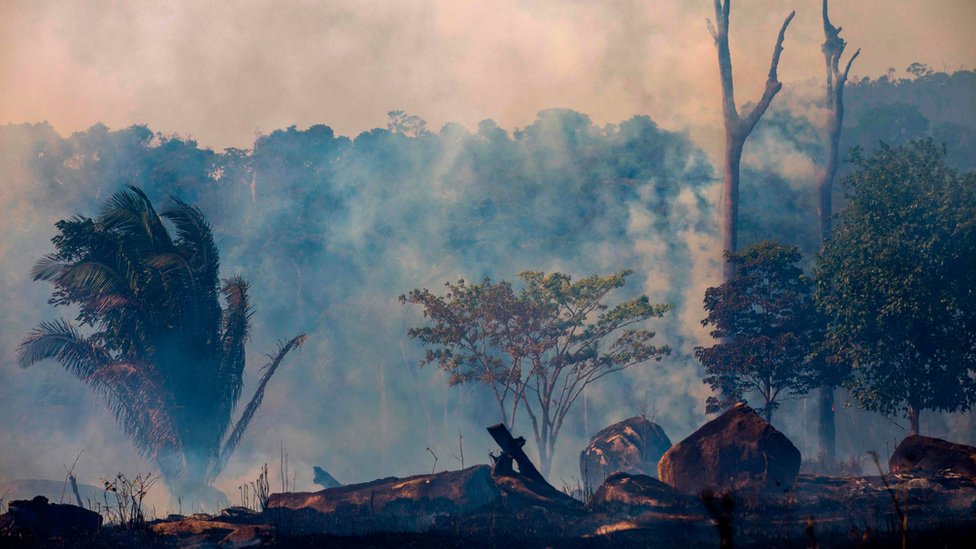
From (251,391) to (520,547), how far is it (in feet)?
134

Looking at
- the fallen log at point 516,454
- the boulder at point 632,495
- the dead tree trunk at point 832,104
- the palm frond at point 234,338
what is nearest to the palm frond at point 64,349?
the palm frond at point 234,338

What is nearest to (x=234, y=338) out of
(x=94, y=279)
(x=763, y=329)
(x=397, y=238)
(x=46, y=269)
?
(x=94, y=279)

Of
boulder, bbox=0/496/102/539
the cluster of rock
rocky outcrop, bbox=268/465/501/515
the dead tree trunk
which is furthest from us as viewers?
the dead tree trunk

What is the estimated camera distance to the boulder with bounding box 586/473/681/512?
17312 mm

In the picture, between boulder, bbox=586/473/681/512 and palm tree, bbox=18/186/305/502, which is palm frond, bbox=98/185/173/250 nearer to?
palm tree, bbox=18/186/305/502

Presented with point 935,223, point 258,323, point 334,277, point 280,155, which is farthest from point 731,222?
point 280,155

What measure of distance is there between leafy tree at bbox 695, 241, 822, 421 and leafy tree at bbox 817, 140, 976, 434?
2.70m

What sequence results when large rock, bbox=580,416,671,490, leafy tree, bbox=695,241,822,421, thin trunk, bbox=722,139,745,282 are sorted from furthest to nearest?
thin trunk, bbox=722,139,745,282 < leafy tree, bbox=695,241,822,421 < large rock, bbox=580,416,671,490

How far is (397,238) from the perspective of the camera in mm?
56906

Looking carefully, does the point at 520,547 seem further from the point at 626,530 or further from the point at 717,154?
the point at 717,154

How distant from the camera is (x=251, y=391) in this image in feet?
174

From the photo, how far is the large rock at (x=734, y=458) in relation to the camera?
65.0ft

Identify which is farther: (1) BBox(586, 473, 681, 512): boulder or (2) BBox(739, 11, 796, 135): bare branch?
(2) BBox(739, 11, 796, 135): bare branch

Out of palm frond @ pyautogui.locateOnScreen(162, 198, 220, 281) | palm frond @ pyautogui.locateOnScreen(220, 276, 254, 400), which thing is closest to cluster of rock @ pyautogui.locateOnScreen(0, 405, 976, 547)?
palm frond @ pyautogui.locateOnScreen(220, 276, 254, 400)
